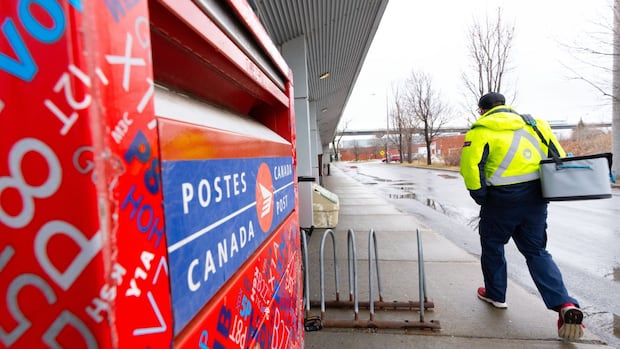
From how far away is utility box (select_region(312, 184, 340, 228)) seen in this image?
6809 mm

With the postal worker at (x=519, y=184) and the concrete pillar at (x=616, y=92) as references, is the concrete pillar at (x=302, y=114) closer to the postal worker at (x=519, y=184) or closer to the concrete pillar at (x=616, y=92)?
the postal worker at (x=519, y=184)

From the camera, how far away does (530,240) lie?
9.21ft

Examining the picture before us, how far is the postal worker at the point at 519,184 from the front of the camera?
275cm

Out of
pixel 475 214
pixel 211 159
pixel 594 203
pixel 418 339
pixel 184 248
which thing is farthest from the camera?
pixel 594 203

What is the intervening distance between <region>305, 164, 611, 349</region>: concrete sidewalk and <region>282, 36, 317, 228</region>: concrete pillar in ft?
2.42

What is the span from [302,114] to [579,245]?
551 centimetres

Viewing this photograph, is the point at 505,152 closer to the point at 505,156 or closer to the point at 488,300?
the point at 505,156

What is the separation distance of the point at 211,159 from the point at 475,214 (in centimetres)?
924

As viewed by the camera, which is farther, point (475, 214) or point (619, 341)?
point (475, 214)

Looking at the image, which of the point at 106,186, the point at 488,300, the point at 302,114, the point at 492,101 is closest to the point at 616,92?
the point at 302,114

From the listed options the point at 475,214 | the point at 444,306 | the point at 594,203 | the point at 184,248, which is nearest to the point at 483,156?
the point at 444,306

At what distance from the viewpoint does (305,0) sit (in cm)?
550

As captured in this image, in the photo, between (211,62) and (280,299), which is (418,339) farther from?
(211,62)

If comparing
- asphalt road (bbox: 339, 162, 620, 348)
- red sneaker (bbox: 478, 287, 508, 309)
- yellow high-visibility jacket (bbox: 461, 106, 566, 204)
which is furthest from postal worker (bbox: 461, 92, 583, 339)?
asphalt road (bbox: 339, 162, 620, 348)
